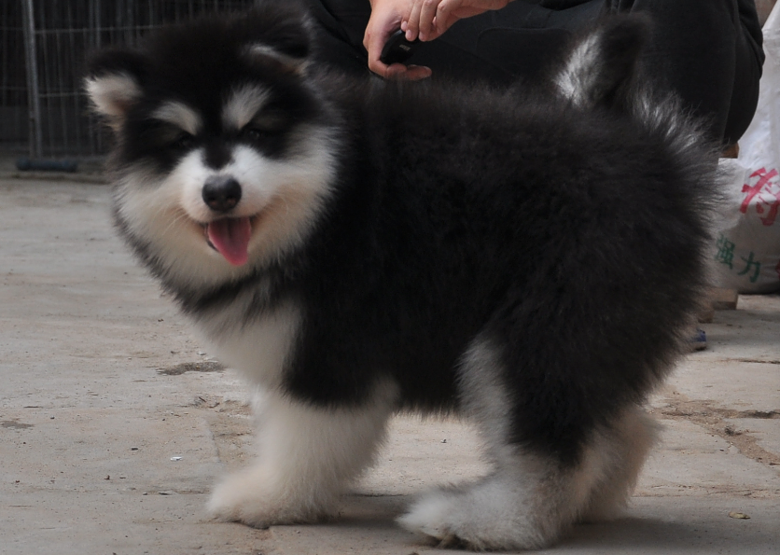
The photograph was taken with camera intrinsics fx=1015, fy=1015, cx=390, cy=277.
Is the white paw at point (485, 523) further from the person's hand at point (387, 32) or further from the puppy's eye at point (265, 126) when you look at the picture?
the person's hand at point (387, 32)

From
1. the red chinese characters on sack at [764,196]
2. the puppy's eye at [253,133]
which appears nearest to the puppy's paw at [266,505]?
the puppy's eye at [253,133]

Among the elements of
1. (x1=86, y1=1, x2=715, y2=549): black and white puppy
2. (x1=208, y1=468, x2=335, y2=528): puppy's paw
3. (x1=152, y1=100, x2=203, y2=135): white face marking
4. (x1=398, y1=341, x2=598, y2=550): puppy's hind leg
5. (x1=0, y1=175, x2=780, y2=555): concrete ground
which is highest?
(x1=152, y1=100, x2=203, y2=135): white face marking

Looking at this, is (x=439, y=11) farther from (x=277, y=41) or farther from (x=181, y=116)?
(x=181, y=116)

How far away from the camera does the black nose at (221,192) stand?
2053 millimetres

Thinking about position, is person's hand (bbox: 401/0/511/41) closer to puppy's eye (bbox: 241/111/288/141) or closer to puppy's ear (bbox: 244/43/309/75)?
puppy's ear (bbox: 244/43/309/75)

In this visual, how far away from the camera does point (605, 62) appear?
2.38 metres

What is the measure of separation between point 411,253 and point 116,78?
2.46 feet

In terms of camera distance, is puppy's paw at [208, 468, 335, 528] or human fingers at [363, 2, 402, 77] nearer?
puppy's paw at [208, 468, 335, 528]

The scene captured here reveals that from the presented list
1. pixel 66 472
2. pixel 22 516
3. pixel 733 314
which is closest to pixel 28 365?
pixel 66 472

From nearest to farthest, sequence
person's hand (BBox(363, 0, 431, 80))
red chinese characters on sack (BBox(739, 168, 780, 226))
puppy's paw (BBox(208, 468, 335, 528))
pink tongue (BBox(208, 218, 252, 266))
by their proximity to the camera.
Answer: pink tongue (BBox(208, 218, 252, 266))
puppy's paw (BBox(208, 468, 335, 528))
person's hand (BBox(363, 0, 431, 80))
red chinese characters on sack (BBox(739, 168, 780, 226))

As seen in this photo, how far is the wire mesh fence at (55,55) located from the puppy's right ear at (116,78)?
7.02 meters

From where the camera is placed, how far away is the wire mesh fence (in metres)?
9.12

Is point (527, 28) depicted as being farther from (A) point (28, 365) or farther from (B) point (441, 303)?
(A) point (28, 365)

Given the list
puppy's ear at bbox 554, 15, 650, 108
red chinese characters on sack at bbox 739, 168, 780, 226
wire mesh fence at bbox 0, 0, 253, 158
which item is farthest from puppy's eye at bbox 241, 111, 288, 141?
wire mesh fence at bbox 0, 0, 253, 158
